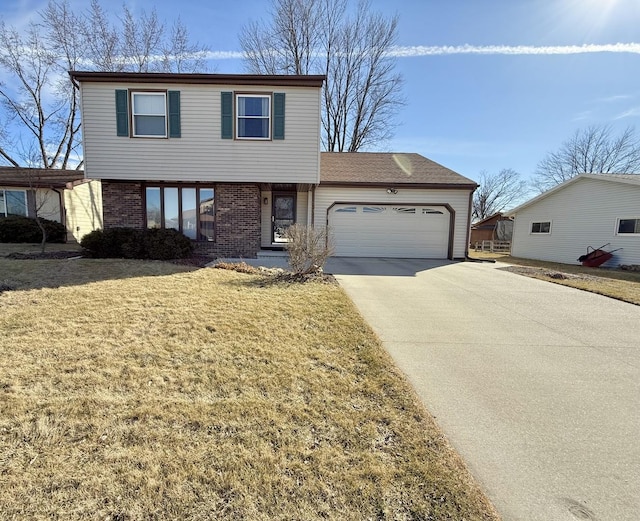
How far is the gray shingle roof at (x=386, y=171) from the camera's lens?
12562mm

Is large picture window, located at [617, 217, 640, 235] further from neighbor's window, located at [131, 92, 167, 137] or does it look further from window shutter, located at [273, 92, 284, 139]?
neighbor's window, located at [131, 92, 167, 137]

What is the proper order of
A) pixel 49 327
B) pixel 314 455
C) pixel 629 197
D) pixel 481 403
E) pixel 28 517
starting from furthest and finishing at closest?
pixel 629 197, pixel 49 327, pixel 481 403, pixel 314 455, pixel 28 517

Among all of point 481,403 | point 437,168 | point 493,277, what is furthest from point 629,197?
point 481,403

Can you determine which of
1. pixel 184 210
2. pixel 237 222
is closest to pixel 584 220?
pixel 237 222

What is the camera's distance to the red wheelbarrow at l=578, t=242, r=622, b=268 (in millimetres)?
14305

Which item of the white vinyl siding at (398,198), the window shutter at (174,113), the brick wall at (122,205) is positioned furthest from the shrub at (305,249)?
the brick wall at (122,205)

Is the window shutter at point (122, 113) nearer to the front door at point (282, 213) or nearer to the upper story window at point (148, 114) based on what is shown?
the upper story window at point (148, 114)

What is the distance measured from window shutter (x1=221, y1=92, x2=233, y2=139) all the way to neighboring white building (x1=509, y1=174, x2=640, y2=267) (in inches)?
637

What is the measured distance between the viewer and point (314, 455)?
2176 mm

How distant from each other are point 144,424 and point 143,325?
219 cm

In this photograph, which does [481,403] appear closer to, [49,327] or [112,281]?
[49,327]

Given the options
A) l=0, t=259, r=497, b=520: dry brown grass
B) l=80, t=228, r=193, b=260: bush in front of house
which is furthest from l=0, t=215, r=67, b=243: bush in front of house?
l=0, t=259, r=497, b=520: dry brown grass

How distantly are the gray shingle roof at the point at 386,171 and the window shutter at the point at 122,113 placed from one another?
21.8 feet

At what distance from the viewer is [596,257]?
14445 mm
